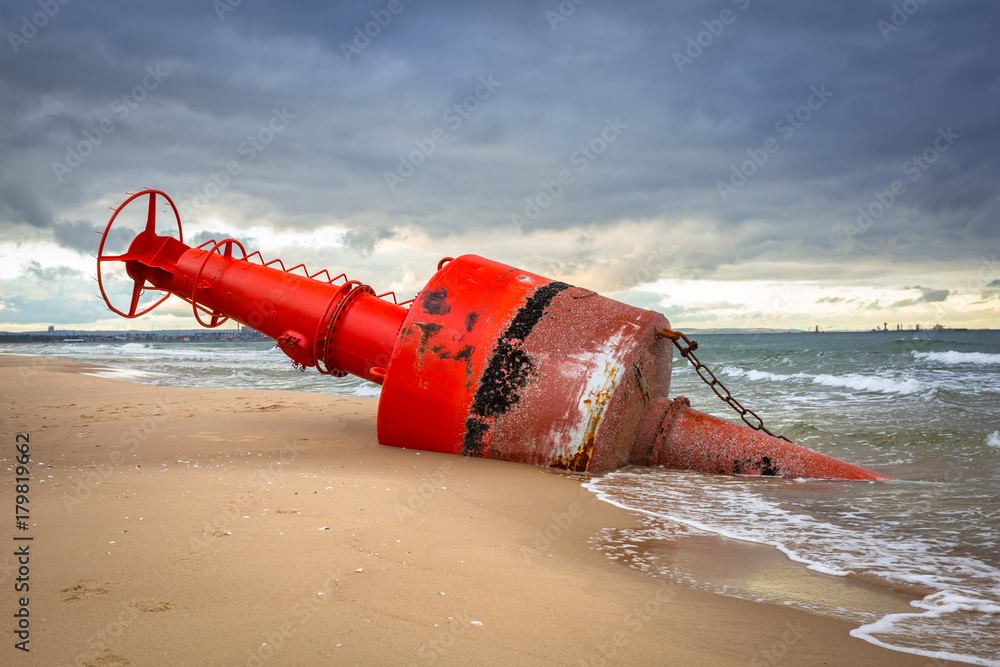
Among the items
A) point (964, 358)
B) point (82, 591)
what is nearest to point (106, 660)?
point (82, 591)

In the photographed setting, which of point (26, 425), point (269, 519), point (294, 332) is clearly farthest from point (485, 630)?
point (26, 425)

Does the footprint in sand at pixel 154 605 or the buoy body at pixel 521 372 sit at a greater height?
the buoy body at pixel 521 372

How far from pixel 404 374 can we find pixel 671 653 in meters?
3.03

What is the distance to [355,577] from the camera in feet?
7.46

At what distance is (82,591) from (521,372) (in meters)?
2.88

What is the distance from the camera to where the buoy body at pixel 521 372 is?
4398 mm

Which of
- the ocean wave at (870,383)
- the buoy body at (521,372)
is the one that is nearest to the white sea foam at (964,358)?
the ocean wave at (870,383)

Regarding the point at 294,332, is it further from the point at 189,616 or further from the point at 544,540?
the point at 189,616

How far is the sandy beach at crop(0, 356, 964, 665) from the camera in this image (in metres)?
1.81

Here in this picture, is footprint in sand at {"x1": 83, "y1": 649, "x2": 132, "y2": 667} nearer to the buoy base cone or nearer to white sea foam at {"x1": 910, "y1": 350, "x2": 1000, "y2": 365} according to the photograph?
the buoy base cone

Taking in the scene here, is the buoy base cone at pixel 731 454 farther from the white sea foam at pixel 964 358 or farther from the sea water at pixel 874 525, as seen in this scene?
the white sea foam at pixel 964 358

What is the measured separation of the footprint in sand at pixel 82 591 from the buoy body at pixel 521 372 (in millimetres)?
2662

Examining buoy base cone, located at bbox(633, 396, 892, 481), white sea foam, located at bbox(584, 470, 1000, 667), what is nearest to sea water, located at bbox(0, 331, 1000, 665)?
white sea foam, located at bbox(584, 470, 1000, 667)

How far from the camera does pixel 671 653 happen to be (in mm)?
1896
